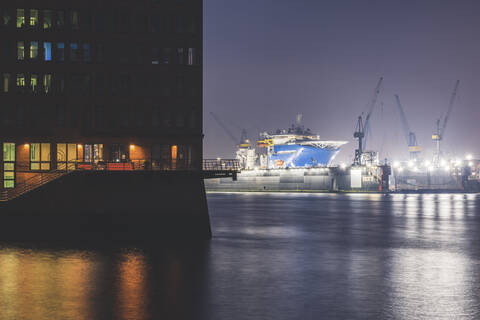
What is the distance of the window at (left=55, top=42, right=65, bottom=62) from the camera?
64.1 m

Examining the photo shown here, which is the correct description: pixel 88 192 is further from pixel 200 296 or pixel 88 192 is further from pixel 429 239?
pixel 429 239

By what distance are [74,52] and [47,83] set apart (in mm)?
4580

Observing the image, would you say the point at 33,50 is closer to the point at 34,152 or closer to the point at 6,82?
the point at 6,82

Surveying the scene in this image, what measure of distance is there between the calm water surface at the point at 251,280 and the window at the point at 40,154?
18.0 meters

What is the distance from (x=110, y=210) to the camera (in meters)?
53.5

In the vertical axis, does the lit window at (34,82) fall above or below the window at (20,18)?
below

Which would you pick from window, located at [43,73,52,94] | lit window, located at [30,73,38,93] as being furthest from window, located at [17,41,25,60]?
window, located at [43,73,52,94]

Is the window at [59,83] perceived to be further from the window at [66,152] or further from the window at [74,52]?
the window at [66,152]

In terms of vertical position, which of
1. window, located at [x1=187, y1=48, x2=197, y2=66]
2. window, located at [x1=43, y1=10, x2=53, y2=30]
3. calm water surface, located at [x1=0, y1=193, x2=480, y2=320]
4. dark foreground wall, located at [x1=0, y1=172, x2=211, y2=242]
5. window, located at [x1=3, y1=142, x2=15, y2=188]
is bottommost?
calm water surface, located at [x1=0, y1=193, x2=480, y2=320]

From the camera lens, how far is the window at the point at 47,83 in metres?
64.0

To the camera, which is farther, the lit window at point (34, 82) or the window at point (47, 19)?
the window at point (47, 19)

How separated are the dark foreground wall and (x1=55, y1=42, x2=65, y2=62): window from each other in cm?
1728

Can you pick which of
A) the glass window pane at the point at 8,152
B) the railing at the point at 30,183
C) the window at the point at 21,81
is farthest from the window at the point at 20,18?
the railing at the point at 30,183

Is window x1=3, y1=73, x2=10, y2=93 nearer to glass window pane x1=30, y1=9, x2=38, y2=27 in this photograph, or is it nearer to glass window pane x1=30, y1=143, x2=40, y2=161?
glass window pane x1=30, y1=9, x2=38, y2=27
